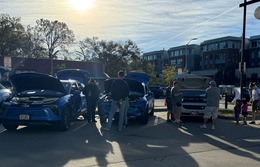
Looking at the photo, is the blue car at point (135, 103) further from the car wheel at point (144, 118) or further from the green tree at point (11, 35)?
the green tree at point (11, 35)

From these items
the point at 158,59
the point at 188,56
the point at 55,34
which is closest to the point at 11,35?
the point at 55,34

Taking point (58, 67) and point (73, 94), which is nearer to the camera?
point (73, 94)

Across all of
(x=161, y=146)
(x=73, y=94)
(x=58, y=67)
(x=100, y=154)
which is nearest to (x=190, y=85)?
(x=73, y=94)

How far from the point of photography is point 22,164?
6199mm

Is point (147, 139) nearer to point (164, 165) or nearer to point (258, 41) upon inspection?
point (164, 165)

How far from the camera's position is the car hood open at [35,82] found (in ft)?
33.7

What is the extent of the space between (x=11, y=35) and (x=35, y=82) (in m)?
38.5

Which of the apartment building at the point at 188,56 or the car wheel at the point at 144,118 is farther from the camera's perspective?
the apartment building at the point at 188,56

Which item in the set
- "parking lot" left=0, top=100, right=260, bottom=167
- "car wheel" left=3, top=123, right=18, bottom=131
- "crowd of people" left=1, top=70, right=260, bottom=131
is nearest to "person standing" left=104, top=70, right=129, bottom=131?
"crowd of people" left=1, top=70, right=260, bottom=131

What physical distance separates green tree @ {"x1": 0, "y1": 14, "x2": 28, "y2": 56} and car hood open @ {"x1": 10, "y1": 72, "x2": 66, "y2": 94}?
125ft

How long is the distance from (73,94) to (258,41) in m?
73.0

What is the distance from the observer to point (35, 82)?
34.5 feet

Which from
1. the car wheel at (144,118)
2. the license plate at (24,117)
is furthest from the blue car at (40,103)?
the car wheel at (144,118)

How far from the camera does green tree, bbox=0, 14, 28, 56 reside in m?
45.7
